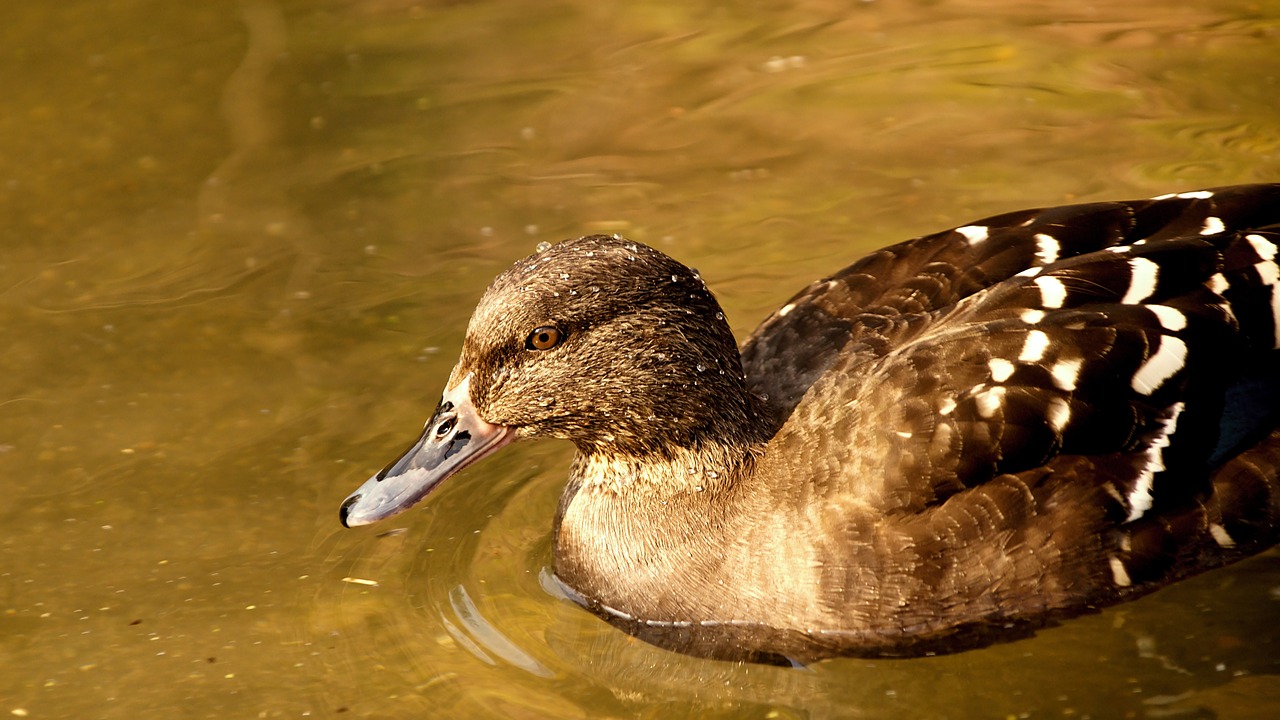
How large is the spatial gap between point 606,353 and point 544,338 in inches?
9.3

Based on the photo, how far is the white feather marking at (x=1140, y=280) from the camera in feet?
17.7

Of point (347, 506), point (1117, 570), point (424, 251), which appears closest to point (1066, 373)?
point (1117, 570)

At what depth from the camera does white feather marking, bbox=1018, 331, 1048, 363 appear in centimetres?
521

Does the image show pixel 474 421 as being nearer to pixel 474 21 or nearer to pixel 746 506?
pixel 746 506

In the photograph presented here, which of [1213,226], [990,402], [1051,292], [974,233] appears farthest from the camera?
[974,233]

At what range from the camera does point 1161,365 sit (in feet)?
17.4

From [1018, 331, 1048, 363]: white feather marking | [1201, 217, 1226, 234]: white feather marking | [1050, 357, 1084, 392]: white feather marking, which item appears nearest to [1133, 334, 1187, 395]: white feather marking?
[1050, 357, 1084, 392]: white feather marking

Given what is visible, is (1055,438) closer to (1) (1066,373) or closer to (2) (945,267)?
(1) (1066,373)

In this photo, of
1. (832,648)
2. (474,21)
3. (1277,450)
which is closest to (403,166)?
(474,21)

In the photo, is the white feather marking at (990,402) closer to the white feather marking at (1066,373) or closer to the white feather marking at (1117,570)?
the white feather marking at (1066,373)

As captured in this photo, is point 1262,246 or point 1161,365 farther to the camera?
point 1262,246

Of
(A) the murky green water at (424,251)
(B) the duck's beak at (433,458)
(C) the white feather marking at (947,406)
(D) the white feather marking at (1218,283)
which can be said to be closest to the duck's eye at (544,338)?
(B) the duck's beak at (433,458)

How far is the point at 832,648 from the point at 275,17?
6.97 metres

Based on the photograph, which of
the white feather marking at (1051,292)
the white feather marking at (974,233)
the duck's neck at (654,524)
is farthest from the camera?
the white feather marking at (974,233)
